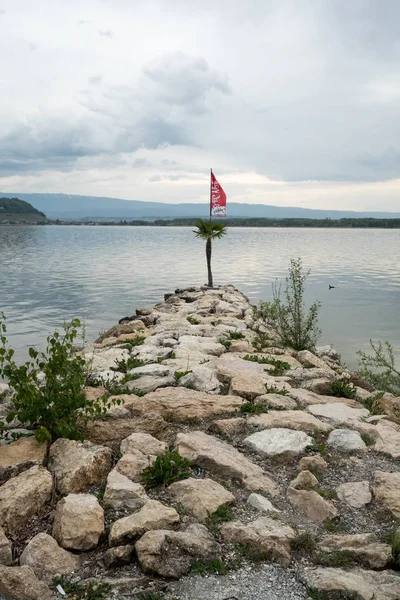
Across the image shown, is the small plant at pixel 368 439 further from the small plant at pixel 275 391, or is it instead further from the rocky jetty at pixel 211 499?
the small plant at pixel 275 391

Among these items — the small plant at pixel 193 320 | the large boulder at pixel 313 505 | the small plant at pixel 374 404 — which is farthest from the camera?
the small plant at pixel 193 320

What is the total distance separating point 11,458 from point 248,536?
221 centimetres

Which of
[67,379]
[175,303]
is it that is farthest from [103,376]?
[175,303]

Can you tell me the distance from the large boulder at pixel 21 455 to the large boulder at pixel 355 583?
7.98ft

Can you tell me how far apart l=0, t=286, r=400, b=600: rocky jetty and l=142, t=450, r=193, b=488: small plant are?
0.03 meters

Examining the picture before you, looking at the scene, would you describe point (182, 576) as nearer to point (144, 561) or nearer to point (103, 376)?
point (144, 561)

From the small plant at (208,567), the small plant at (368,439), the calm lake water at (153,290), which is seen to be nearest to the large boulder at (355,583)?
the small plant at (208,567)

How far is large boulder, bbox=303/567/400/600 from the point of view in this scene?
9.89 ft

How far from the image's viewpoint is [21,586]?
3.00 meters

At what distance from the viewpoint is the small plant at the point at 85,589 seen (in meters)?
3.00

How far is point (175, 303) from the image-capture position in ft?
59.7

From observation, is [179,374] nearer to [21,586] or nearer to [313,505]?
[313,505]

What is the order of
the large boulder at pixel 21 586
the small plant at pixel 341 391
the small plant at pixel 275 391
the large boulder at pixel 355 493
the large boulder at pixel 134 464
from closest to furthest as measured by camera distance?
1. the large boulder at pixel 21 586
2. the large boulder at pixel 355 493
3. the large boulder at pixel 134 464
4. the small plant at pixel 275 391
5. the small plant at pixel 341 391

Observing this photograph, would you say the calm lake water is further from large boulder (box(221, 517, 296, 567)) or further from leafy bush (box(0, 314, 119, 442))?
large boulder (box(221, 517, 296, 567))
